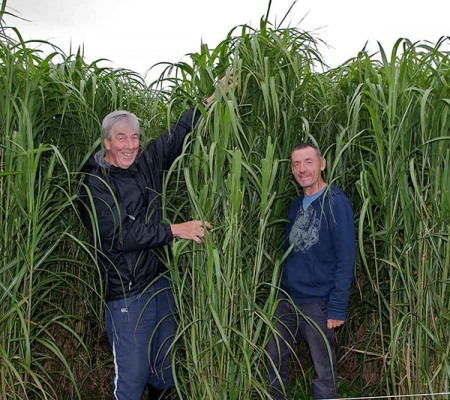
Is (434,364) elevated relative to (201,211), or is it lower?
lower

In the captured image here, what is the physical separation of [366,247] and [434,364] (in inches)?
29.0

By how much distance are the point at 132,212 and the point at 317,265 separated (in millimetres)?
774

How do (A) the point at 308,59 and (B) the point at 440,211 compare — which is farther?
(A) the point at 308,59

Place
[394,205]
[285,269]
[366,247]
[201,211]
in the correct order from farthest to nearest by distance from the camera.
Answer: [366,247] < [285,269] < [394,205] < [201,211]

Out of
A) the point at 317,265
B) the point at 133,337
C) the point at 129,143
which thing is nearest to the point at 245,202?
the point at 317,265

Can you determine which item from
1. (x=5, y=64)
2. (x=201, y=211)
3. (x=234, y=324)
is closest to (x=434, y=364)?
(x=234, y=324)

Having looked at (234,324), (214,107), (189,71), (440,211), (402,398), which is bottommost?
(402,398)

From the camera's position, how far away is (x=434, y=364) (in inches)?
90.7

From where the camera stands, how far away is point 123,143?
7.76 feet

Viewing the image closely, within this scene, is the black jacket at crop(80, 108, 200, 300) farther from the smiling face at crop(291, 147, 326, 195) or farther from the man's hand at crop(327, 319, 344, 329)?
the man's hand at crop(327, 319, 344, 329)

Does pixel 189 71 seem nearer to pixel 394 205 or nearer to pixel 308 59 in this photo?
pixel 308 59

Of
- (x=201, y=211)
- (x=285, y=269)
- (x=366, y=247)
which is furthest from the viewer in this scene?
(x=366, y=247)

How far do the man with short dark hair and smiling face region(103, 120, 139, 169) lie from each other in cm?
64

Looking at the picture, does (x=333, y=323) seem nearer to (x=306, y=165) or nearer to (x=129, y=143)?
(x=306, y=165)
